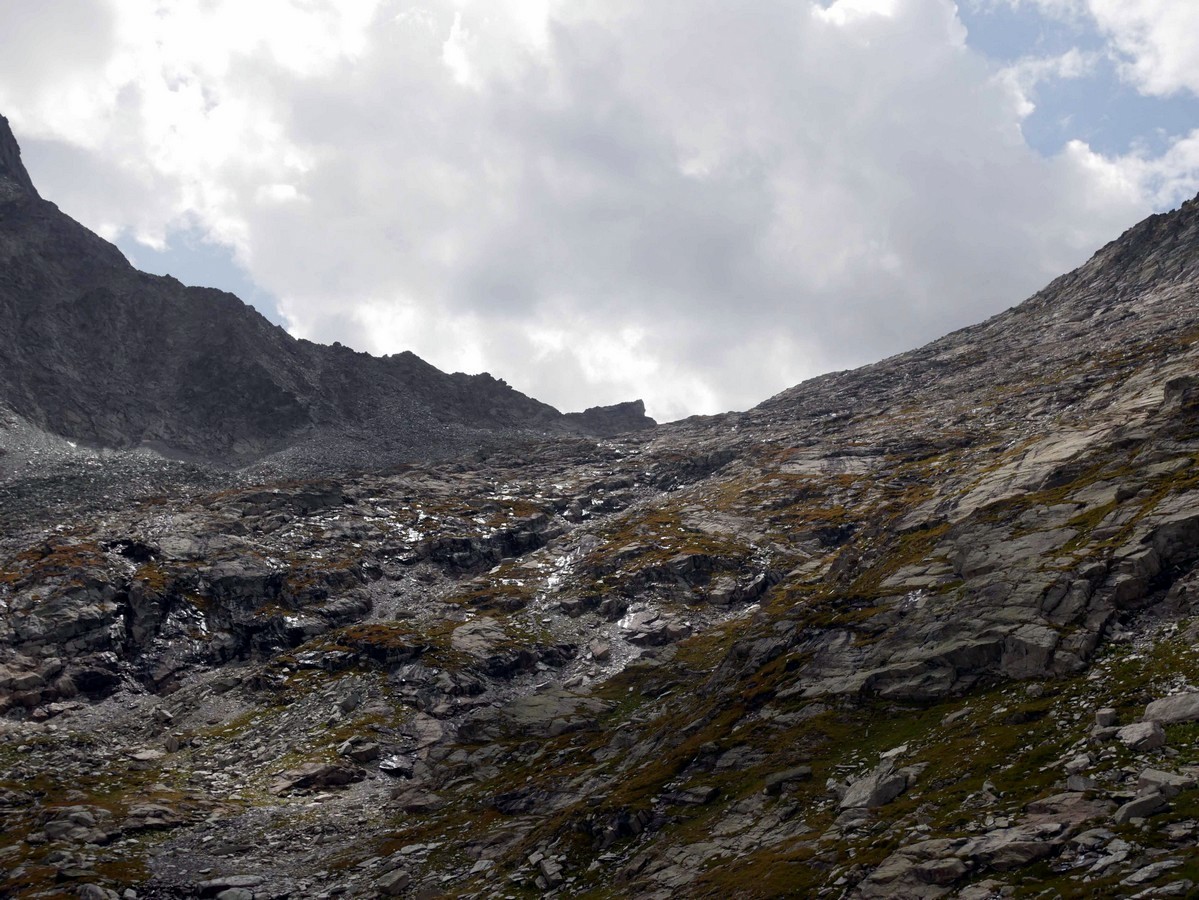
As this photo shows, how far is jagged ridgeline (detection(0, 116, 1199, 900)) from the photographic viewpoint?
3750 cm

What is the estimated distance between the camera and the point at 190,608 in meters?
114

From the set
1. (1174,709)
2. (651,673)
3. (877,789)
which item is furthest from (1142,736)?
(651,673)

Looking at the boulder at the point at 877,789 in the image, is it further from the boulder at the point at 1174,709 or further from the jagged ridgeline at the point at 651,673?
the boulder at the point at 1174,709

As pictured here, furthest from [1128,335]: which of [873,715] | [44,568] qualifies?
[44,568]

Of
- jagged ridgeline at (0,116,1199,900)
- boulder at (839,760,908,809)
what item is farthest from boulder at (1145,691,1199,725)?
boulder at (839,760,908,809)

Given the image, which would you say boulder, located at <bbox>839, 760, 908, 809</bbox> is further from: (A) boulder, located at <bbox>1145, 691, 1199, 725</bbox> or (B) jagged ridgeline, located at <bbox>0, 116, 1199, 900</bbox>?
(A) boulder, located at <bbox>1145, 691, 1199, 725</bbox>

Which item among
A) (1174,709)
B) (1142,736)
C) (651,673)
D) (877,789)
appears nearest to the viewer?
(1142,736)

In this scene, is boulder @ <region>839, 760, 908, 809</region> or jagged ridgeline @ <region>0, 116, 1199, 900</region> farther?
boulder @ <region>839, 760, 908, 809</region>

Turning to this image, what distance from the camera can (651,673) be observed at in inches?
3738

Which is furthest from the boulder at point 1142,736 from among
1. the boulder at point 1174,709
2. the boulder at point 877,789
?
the boulder at point 877,789

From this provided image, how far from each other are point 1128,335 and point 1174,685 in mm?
146505

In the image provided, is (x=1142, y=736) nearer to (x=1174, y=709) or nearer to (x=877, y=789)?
(x=1174, y=709)

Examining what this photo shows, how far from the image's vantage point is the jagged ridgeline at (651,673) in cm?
3750

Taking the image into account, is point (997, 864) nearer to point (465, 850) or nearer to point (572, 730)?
point (465, 850)
